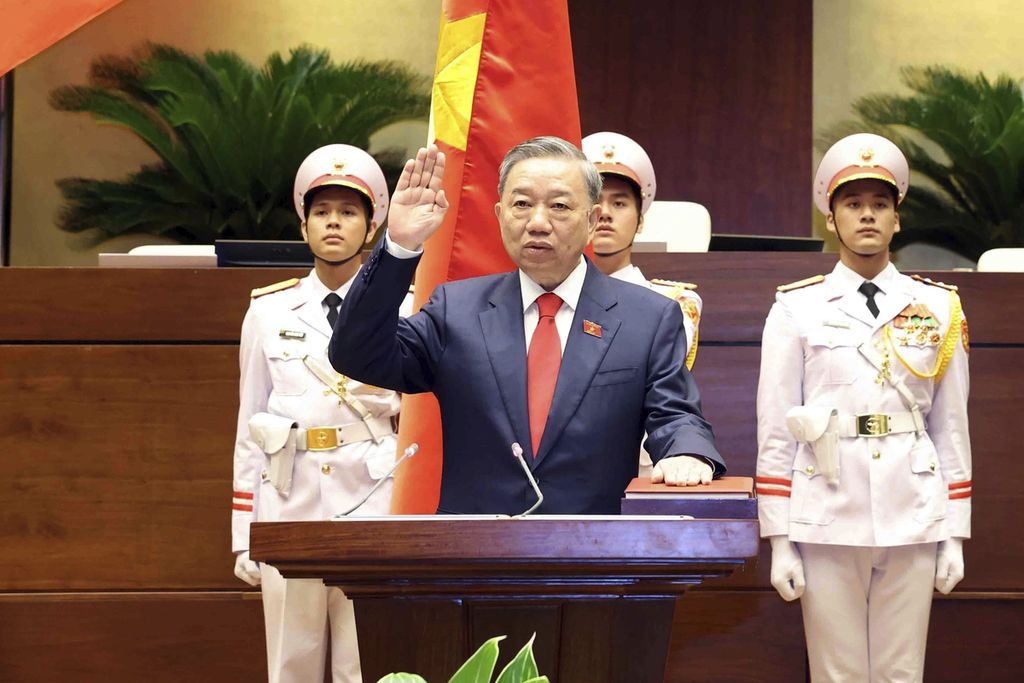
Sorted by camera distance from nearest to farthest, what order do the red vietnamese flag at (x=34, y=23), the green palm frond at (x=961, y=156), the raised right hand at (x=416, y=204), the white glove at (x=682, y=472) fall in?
the white glove at (x=682, y=472)
the raised right hand at (x=416, y=204)
the red vietnamese flag at (x=34, y=23)
the green palm frond at (x=961, y=156)

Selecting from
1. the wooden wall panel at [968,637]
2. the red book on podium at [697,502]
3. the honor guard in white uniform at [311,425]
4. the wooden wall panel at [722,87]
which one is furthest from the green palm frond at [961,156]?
the red book on podium at [697,502]

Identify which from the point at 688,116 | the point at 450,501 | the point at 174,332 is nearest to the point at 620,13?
the point at 688,116

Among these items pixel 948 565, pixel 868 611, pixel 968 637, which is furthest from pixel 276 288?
pixel 968 637

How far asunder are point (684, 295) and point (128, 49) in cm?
455

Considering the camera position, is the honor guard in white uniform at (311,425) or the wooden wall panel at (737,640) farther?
the wooden wall panel at (737,640)

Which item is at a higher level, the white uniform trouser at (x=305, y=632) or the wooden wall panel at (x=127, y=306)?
the wooden wall panel at (x=127, y=306)

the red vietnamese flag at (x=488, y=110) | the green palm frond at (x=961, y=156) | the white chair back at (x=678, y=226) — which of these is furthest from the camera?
the green palm frond at (x=961, y=156)

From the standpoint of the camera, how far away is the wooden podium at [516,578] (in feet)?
5.41

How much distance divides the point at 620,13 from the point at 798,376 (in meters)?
4.09

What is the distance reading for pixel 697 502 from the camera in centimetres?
179

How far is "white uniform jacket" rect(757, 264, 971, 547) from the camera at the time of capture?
3.25 metres

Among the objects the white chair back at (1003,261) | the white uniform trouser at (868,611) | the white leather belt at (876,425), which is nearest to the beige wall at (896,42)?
the white chair back at (1003,261)

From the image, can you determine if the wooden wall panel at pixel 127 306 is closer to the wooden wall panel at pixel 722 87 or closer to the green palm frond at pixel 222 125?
the green palm frond at pixel 222 125

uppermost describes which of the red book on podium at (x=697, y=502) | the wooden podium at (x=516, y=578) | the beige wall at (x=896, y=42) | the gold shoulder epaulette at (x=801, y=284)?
the beige wall at (x=896, y=42)
